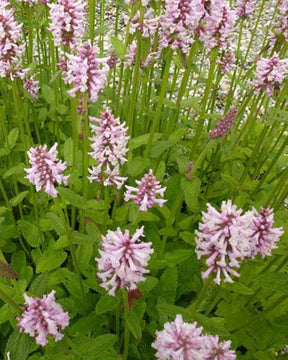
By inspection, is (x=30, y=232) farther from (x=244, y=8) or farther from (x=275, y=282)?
(x=244, y=8)

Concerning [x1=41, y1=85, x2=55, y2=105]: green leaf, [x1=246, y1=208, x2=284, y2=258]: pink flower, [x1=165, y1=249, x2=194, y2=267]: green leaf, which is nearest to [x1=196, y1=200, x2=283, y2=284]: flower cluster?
[x1=246, y1=208, x2=284, y2=258]: pink flower

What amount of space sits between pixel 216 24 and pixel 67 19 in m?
0.80

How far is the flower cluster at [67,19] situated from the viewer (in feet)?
6.73

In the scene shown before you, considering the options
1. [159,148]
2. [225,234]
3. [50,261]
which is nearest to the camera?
[225,234]

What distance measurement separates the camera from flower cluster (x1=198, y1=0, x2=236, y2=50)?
2.10 metres

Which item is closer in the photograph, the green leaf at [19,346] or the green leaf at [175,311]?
the green leaf at [19,346]

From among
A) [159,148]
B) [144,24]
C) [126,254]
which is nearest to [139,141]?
[159,148]

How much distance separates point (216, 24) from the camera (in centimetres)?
233

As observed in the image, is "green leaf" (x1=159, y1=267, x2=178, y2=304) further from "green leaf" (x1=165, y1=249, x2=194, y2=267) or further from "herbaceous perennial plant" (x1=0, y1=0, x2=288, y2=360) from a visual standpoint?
"green leaf" (x1=165, y1=249, x2=194, y2=267)

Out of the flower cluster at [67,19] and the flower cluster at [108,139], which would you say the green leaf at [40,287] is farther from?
the flower cluster at [67,19]


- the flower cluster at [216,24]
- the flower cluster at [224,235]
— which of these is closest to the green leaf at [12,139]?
the flower cluster at [216,24]

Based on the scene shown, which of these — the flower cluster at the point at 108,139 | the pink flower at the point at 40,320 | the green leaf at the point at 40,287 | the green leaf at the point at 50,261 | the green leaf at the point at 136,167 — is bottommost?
the green leaf at the point at 50,261

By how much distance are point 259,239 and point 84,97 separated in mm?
919

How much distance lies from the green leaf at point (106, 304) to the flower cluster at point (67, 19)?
1262 millimetres
